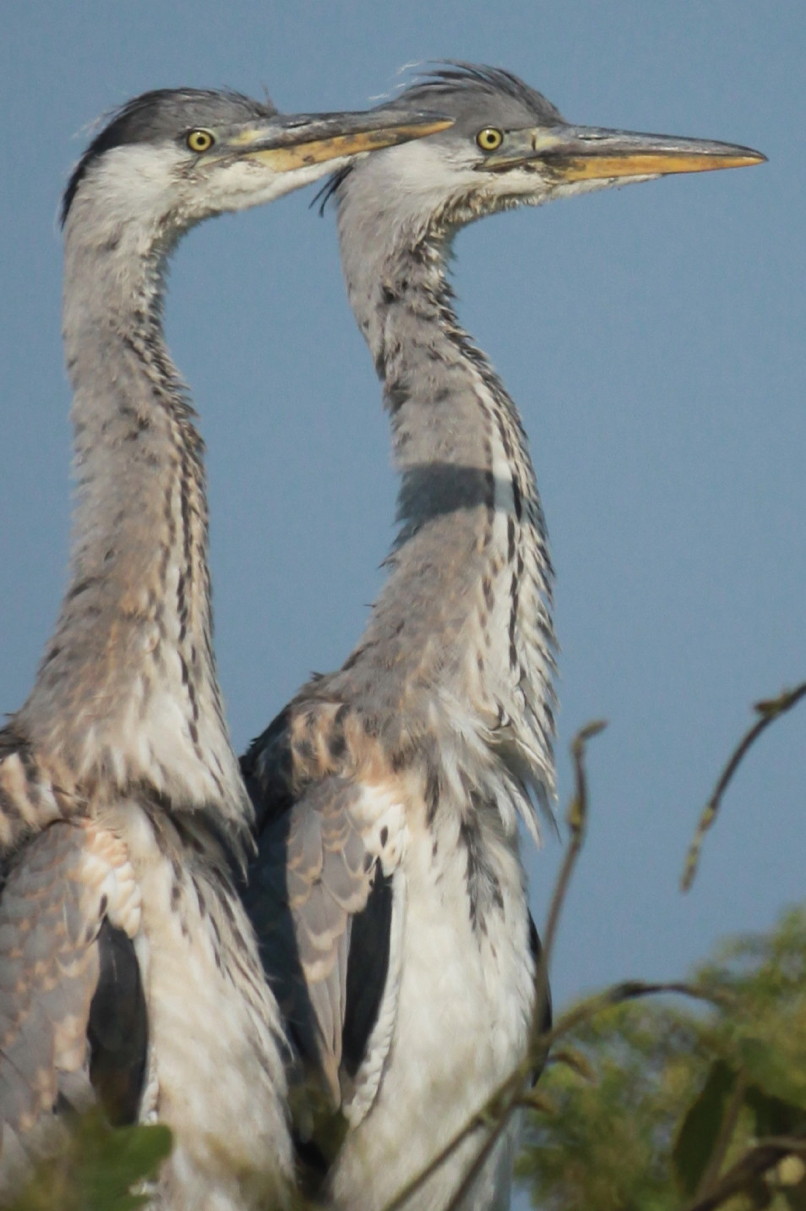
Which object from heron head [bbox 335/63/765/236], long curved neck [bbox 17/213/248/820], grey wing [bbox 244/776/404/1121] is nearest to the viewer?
long curved neck [bbox 17/213/248/820]

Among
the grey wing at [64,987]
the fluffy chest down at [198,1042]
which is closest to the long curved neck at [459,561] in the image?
the fluffy chest down at [198,1042]

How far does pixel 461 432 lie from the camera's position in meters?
4.52

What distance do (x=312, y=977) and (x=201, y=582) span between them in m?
0.94

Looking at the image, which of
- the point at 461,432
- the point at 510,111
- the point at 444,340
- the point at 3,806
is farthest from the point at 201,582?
the point at 510,111

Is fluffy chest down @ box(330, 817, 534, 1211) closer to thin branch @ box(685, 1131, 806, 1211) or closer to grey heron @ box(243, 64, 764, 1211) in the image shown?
grey heron @ box(243, 64, 764, 1211)

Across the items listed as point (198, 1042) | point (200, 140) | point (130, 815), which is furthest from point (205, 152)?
point (198, 1042)

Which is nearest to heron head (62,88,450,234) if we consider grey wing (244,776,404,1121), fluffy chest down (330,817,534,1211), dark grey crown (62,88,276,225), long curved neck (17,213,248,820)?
dark grey crown (62,88,276,225)

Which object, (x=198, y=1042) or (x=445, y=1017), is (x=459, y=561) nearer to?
(x=445, y=1017)

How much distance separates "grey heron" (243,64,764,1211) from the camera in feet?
12.1

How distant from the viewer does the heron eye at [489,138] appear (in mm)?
5398

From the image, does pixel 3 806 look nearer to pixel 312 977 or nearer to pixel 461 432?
pixel 312 977

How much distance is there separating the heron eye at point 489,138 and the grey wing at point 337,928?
2464 millimetres

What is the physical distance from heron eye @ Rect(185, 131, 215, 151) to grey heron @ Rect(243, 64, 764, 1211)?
77 centimetres

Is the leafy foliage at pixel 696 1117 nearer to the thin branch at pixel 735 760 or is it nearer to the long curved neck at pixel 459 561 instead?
the thin branch at pixel 735 760
